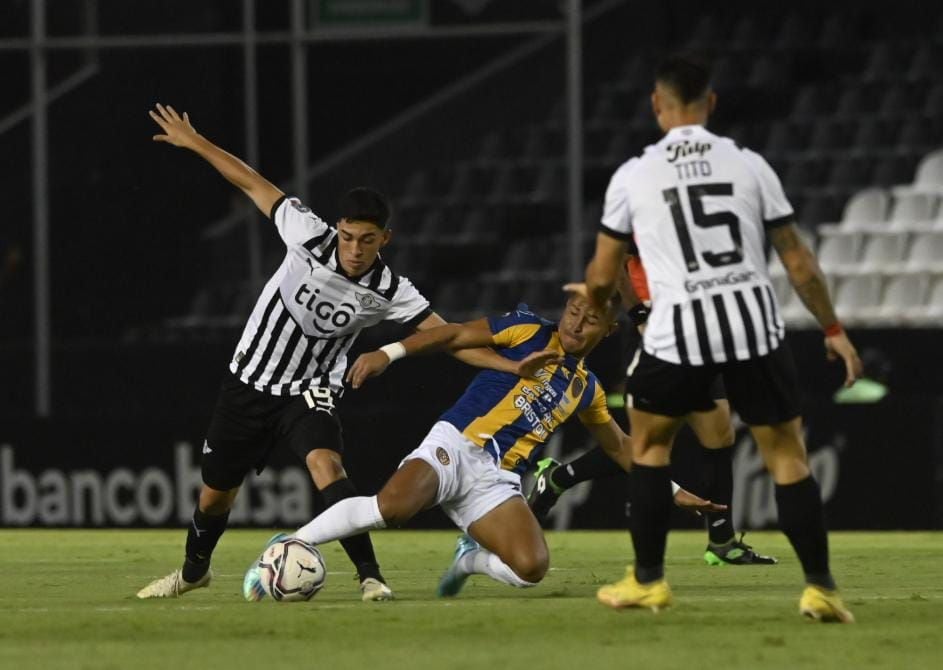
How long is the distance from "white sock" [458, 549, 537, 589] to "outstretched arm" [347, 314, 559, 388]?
0.71 m

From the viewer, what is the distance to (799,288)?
660 cm

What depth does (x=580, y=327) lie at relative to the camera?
27.8ft

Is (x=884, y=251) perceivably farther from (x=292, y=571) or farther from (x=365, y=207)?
(x=292, y=571)

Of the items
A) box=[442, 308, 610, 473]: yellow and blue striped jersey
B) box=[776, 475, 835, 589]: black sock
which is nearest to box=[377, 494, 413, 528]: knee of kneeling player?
box=[442, 308, 610, 473]: yellow and blue striped jersey

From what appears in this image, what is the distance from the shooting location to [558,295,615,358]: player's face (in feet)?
27.8

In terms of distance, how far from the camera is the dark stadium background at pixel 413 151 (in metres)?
16.9

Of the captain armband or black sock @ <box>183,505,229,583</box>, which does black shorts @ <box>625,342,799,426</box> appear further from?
the captain armband

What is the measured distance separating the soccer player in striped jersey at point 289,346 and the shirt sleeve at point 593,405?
0.64m

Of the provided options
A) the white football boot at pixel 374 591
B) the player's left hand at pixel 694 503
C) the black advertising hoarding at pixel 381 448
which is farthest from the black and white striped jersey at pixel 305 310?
the black advertising hoarding at pixel 381 448

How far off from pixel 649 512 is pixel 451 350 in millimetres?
1644

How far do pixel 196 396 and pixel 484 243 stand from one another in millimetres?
3412

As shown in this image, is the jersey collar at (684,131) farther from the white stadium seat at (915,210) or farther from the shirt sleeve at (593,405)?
the white stadium seat at (915,210)

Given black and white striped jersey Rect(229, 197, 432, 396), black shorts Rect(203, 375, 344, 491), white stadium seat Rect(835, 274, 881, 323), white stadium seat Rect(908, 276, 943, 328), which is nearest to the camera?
black shorts Rect(203, 375, 344, 491)

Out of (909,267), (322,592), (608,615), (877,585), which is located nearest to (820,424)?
(909,267)
